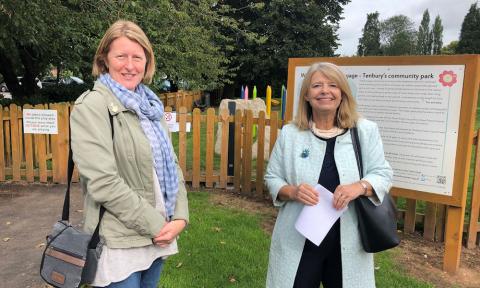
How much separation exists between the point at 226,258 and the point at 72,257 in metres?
2.64

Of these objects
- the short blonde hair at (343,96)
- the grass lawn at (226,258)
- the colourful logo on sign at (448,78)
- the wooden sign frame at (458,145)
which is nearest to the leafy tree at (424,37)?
the grass lawn at (226,258)

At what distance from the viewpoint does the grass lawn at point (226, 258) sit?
391 centimetres

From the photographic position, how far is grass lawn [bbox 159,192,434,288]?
12.8 feet

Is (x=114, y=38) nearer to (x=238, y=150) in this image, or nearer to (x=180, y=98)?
(x=238, y=150)

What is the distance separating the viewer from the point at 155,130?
2059 millimetres

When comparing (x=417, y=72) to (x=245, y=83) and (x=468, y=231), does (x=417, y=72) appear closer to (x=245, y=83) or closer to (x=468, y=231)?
(x=468, y=231)

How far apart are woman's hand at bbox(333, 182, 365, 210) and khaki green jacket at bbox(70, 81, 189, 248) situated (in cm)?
87

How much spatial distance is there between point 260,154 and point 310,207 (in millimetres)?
4244

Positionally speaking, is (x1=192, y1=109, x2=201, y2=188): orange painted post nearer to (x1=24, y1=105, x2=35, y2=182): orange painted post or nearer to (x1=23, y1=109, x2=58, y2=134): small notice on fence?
(x1=23, y1=109, x2=58, y2=134): small notice on fence

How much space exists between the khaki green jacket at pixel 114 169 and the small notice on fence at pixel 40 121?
5.58m

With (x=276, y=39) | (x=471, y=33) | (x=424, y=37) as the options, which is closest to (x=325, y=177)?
(x=276, y=39)

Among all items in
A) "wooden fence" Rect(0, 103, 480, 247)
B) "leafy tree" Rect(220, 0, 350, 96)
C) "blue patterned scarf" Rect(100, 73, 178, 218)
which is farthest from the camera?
"leafy tree" Rect(220, 0, 350, 96)

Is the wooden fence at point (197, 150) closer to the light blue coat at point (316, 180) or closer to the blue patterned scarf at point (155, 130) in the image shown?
the light blue coat at point (316, 180)

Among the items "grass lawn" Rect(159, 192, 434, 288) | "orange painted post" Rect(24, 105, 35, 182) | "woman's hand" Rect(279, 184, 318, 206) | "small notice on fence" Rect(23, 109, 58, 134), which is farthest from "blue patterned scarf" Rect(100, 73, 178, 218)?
"orange painted post" Rect(24, 105, 35, 182)
